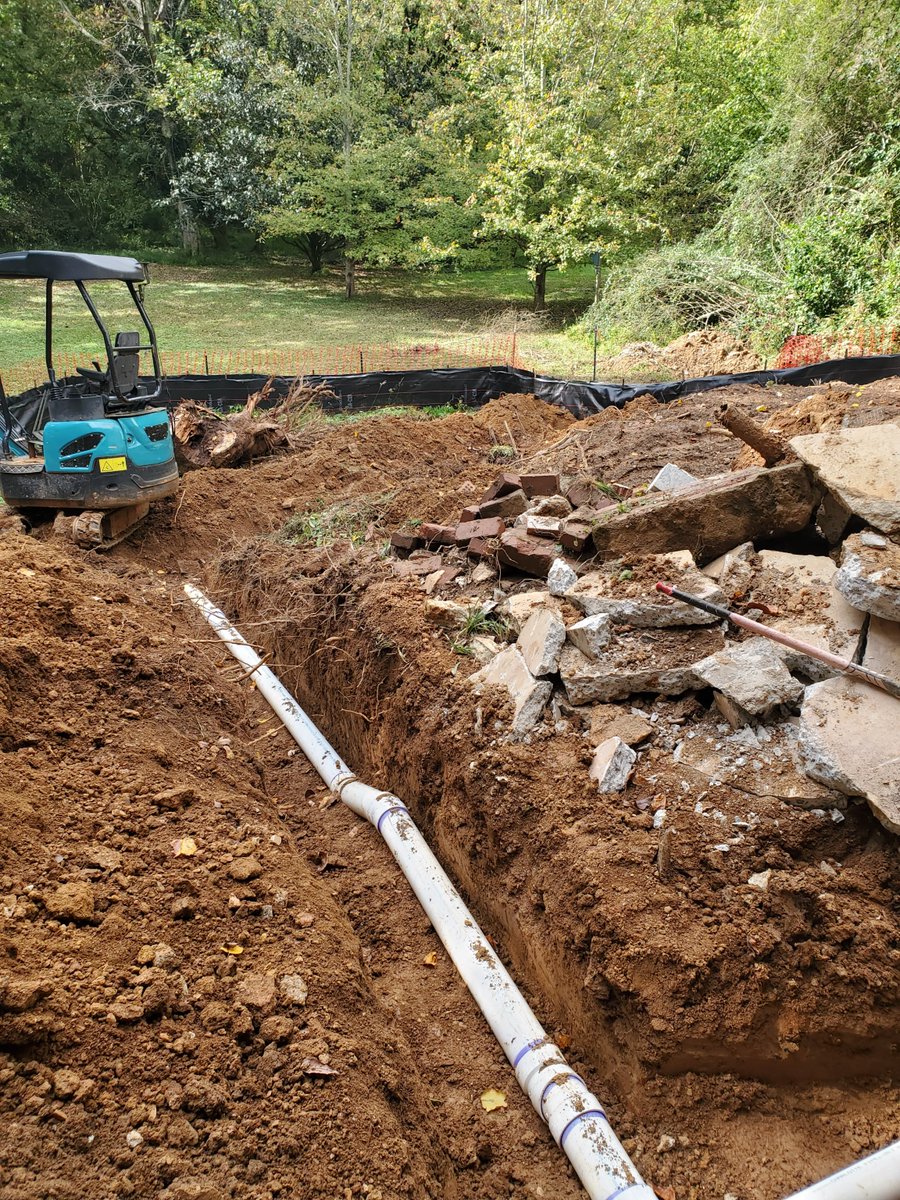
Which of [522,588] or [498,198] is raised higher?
[498,198]

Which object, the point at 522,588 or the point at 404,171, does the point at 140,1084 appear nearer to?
the point at 522,588

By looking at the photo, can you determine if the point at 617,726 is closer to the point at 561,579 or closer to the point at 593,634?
the point at 593,634

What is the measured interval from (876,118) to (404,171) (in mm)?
14271

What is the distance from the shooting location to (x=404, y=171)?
2544 cm

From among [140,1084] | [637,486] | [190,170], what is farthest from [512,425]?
[190,170]

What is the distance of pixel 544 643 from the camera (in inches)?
171

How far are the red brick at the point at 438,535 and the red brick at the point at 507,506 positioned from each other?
1.01 feet

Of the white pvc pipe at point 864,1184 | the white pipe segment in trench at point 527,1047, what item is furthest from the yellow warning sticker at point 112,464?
the white pvc pipe at point 864,1184

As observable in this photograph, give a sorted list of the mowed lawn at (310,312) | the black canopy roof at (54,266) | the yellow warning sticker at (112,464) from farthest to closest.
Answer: the mowed lawn at (310,312)
the yellow warning sticker at (112,464)
the black canopy roof at (54,266)

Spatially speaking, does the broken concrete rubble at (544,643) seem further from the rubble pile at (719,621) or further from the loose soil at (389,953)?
the loose soil at (389,953)

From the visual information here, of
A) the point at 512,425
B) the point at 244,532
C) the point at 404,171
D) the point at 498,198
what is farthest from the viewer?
the point at 404,171

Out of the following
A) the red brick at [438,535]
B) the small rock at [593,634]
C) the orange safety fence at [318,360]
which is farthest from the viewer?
the orange safety fence at [318,360]

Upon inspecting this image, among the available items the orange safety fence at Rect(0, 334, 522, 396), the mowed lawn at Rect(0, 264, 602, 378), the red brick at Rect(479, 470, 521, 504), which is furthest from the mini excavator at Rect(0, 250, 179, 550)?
the mowed lawn at Rect(0, 264, 602, 378)

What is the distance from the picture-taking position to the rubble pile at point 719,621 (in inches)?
139
